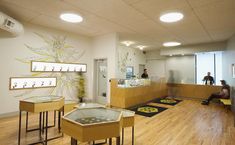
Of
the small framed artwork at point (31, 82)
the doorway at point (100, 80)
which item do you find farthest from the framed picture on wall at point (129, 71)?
the small framed artwork at point (31, 82)

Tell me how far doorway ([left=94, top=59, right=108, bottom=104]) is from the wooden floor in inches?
80.2

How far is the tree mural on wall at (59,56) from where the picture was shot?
4669mm

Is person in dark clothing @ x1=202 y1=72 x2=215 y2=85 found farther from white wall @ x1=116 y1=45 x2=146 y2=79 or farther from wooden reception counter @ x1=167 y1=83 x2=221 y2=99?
white wall @ x1=116 y1=45 x2=146 y2=79

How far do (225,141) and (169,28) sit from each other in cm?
357

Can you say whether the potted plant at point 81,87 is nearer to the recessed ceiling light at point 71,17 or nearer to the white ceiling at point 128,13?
the white ceiling at point 128,13

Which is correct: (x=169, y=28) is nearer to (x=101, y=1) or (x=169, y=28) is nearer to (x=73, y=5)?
(x=101, y=1)

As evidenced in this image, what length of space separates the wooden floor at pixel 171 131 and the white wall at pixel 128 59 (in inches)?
145

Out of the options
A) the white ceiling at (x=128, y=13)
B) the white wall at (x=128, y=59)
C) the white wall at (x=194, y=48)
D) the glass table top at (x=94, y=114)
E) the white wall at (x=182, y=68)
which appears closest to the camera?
the glass table top at (x=94, y=114)

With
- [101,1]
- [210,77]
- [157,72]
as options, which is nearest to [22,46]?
[101,1]

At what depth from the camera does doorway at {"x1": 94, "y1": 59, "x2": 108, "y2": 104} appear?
19.5ft

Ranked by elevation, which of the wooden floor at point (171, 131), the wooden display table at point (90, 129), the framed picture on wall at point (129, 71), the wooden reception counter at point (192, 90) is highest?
the framed picture on wall at point (129, 71)

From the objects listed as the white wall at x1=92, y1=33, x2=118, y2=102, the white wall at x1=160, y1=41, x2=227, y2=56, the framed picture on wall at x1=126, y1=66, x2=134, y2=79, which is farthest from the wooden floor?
the framed picture on wall at x1=126, y1=66, x2=134, y2=79

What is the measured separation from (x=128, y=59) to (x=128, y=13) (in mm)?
4873

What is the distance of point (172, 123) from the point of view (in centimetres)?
392
